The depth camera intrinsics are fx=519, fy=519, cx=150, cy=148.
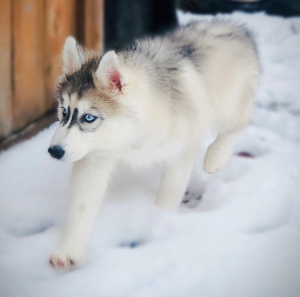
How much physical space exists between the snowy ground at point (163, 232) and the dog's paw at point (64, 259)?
1.3 inches

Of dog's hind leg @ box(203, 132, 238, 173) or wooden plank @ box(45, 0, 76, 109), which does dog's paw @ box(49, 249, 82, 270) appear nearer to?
dog's hind leg @ box(203, 132, 238, 173)

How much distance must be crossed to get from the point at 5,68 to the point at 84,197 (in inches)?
45.2

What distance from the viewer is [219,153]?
264 centimetres

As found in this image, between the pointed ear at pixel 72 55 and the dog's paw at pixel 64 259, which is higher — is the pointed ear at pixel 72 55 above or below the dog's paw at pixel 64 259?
above

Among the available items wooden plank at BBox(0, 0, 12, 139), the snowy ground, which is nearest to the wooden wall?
wooden plank at BBox(0, 0, 12, 139)

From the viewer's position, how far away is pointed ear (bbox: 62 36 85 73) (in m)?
2.04

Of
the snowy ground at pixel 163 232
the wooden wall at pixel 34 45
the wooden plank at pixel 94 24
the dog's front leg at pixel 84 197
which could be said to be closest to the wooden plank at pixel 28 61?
the wooden wall at pixel 34 45

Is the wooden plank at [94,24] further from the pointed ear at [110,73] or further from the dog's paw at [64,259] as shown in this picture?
the dog's paw at [64,259]

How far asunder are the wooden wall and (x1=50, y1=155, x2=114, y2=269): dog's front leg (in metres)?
1.02

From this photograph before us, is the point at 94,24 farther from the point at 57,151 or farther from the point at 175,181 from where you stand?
the point at 57,151

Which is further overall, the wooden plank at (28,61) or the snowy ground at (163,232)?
the wooden plank at (28,61)

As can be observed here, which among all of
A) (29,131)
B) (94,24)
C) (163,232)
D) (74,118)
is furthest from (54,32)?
(163,232)

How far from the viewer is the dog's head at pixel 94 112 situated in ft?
6.16

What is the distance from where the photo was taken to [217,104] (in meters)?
2.41
